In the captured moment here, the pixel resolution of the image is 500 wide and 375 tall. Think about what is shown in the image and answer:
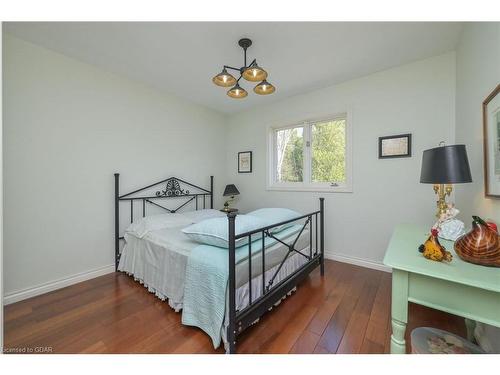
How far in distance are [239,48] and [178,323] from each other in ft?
7.77

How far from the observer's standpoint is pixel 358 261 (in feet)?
8.56

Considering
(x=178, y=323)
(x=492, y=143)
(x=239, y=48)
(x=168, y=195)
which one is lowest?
(x=178, y=323)

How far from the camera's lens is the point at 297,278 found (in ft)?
6.29

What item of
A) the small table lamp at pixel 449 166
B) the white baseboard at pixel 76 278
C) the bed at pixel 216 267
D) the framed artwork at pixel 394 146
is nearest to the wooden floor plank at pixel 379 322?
the white baseboard at pixel 76 278

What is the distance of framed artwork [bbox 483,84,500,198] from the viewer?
3.90 feet

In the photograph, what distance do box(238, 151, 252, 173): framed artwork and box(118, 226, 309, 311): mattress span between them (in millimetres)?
1665

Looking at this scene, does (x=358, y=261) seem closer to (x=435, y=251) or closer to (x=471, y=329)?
(x=471, y=329)

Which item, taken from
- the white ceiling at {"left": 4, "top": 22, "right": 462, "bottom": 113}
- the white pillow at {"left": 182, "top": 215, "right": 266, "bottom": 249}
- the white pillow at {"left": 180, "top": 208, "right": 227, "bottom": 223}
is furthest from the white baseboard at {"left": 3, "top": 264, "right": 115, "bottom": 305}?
the white ceiling at {"left": 4, "top": 22, "right": 462, "bottom": 113}

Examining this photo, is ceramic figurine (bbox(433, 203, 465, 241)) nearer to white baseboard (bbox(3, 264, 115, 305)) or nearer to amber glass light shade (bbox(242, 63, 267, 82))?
amber glass light shade (bbox(242, 63, 267, 82))

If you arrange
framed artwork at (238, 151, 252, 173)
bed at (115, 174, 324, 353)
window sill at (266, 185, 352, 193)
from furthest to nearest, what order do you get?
1. framed artwork at (238, 151, 252, 173)
2. window sill at (266, 185, 352, 193)
3. bed at (115, 174, 324, 353)

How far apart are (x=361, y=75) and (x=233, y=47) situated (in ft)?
5.10

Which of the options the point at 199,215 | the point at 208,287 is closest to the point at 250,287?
the point at 208,287
